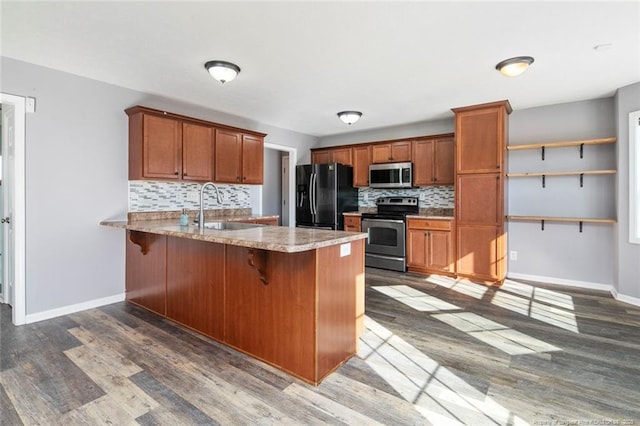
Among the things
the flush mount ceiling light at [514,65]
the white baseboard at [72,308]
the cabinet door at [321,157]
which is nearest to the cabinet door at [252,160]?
the cabinet door at [321,157]

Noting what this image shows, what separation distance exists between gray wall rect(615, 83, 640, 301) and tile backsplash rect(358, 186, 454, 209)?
6.42ft

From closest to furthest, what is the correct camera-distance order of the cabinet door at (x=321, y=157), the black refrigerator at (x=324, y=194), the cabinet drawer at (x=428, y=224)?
the cabinet drawer at (x=428, y=224) < the black refrigerator at (x=324, y=194) < the cabinet door at (x=321, y=157)

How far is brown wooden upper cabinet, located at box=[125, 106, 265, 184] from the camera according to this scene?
3.47 metres

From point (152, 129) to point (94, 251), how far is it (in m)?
1.43

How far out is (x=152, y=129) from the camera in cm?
352

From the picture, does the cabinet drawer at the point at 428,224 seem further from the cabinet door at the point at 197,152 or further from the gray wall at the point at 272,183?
the gray wall at the point at 272,183

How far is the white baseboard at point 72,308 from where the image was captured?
296 centimetres

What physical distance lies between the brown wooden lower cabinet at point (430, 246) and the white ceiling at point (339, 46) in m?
1.75

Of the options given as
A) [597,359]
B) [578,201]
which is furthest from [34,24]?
[578,201]

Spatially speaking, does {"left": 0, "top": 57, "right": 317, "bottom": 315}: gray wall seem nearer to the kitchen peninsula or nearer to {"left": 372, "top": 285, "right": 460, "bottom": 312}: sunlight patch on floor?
the kitchen peninsula

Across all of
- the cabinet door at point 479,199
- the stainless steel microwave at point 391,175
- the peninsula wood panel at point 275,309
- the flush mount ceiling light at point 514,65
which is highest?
the flush mount ceiling light at point 514,65

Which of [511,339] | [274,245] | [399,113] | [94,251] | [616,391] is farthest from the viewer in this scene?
[399,113]

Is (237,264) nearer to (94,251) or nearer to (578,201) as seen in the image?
(94,251)

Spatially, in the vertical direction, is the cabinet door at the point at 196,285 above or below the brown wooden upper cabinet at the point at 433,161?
below
